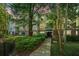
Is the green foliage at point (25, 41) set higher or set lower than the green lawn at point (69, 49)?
higher

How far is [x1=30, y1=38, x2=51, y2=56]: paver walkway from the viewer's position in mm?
1835

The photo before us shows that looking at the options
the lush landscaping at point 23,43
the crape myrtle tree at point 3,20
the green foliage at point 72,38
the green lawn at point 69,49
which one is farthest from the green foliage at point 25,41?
the green foliage at point 72,38

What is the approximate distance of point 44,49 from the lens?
1.84 metres

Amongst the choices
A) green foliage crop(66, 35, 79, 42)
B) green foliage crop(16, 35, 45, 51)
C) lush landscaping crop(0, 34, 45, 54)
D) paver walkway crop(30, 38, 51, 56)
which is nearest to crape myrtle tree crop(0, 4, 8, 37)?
lush landscaping crop(0, 34, 45, 54)

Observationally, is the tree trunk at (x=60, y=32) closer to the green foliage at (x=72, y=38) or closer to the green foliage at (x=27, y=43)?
the green foliage at (x=72, y=38)

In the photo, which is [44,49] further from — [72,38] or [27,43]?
[72,38]

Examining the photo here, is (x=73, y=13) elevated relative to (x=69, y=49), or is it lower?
elevated

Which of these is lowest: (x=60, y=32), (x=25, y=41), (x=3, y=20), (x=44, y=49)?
(x=44, y=49)

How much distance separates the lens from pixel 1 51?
1857 mm

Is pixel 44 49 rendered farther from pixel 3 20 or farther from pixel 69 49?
pixel 3 20

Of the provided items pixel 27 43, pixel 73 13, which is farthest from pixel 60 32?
pixel 27 43

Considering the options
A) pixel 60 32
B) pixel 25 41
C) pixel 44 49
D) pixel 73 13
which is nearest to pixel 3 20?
pixel 25 41

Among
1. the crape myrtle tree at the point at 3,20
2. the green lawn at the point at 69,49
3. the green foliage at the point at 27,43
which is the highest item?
the crape myrtle tree at the point at 3,20

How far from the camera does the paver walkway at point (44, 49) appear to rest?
6.02 ft
